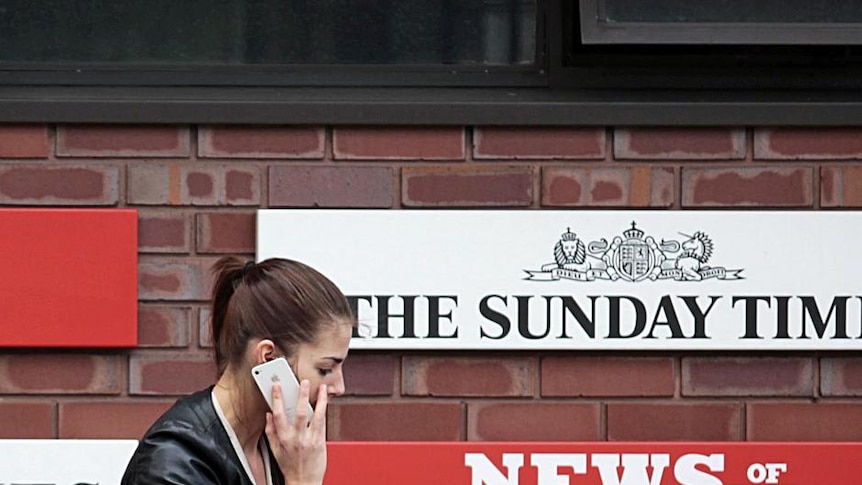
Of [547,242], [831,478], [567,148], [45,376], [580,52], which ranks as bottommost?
[831,478]

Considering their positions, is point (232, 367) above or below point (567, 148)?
below

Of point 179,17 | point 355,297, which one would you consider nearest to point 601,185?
→ point 355,297

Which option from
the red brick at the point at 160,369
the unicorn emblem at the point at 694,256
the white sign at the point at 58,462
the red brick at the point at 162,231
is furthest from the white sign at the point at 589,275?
the white sign at the point at 58,462

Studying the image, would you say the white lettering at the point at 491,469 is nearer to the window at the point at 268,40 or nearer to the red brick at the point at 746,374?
the red brick at the point at 746,374

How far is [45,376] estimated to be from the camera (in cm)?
366

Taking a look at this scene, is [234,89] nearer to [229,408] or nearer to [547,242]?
[547,242]

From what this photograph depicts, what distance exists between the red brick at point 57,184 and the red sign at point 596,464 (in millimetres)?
914

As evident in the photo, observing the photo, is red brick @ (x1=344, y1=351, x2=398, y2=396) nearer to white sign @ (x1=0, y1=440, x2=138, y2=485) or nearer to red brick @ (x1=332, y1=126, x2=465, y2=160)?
red brick @ (x1=332, y1=126, x2=465, y2=160)

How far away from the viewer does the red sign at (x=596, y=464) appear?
3637mm

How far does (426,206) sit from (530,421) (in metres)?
0.63

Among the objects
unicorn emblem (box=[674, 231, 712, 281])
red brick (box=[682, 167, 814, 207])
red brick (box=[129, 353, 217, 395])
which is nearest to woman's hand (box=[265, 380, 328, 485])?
red brick (box=[129, 353, 217, 395])

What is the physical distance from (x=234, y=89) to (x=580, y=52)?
0.93m

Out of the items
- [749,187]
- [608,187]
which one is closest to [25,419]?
[608,187]

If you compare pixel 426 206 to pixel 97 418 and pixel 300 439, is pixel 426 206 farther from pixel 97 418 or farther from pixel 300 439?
pixel 300 439
